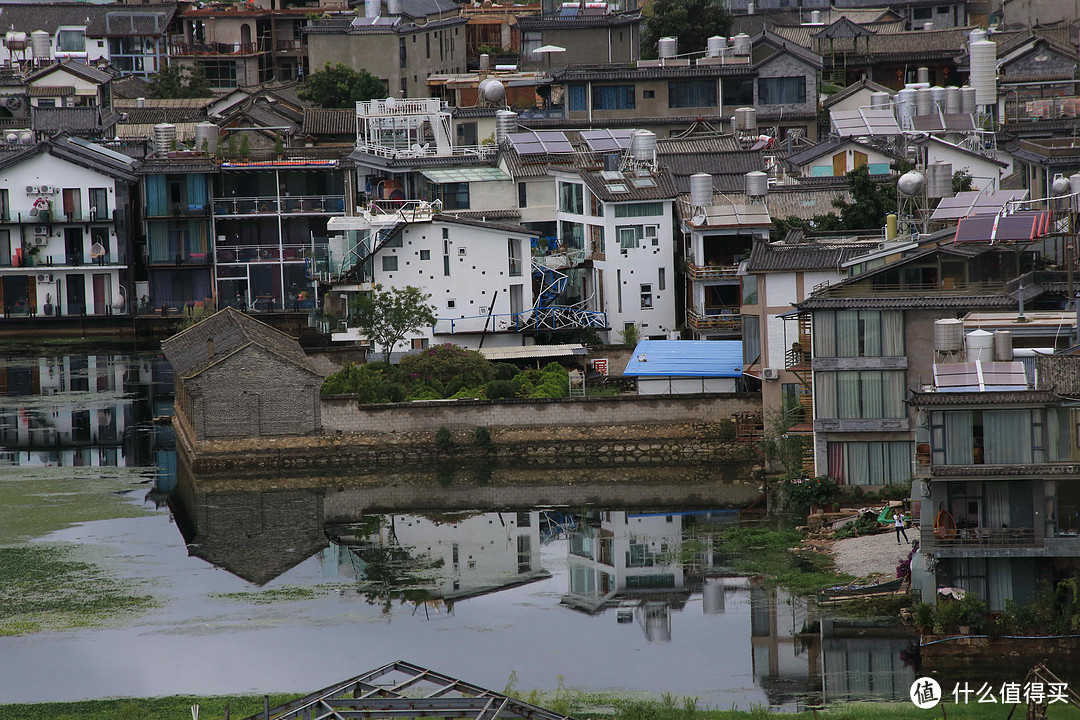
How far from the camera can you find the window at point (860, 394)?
4006 centimetres

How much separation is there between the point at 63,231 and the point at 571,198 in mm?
25183

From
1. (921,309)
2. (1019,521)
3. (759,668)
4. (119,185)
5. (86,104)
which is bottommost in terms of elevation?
(759,668)

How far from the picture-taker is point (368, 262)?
196ft

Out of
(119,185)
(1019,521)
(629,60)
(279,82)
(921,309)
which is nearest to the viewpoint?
(1019,521)

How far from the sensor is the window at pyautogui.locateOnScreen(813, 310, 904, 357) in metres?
39.8

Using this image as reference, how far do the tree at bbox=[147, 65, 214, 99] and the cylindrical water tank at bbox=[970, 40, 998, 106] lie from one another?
48725mm

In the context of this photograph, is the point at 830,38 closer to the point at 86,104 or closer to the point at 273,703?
the point at 86,104

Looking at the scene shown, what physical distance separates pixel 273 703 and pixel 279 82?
266 feet

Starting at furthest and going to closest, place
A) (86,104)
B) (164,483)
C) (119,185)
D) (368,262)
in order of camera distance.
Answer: (86,104) → (119,185) → (368,262) → (164,483)

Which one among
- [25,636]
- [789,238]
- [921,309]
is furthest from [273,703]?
[789,238]

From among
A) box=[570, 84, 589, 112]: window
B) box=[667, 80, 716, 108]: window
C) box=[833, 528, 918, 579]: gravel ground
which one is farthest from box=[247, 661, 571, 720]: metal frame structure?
box=[667, 80, 716, 108]: window

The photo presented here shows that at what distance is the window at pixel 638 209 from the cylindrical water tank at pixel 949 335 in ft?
91.5

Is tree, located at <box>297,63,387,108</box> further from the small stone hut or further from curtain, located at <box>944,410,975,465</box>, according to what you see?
curtain, located at <box>944,410,975,465</box>

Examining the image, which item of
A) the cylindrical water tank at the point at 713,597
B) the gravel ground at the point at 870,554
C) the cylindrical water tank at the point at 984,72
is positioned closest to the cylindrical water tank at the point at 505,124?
the cylindrical water tank at the point at 984,72
